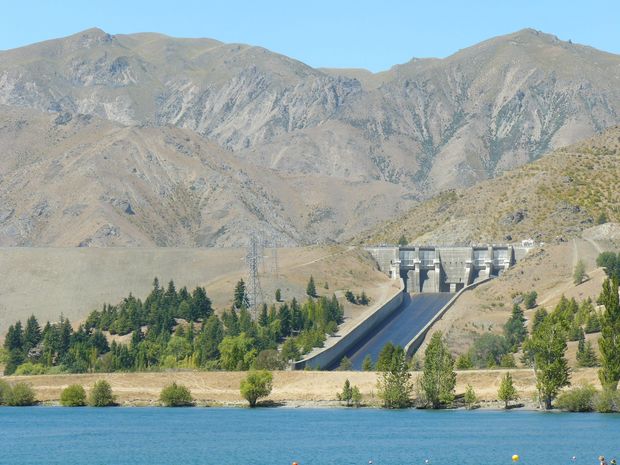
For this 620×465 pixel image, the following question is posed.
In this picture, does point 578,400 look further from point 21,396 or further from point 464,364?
point 21,396

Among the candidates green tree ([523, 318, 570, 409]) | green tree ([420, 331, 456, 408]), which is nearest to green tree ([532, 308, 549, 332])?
green tree ([420, 331, 456, 408])

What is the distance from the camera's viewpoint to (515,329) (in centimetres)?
18250

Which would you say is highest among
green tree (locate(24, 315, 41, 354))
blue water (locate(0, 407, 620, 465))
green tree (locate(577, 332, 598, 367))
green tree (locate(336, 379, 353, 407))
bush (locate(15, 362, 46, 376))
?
green tree (locate(24, 315, 41, 354))

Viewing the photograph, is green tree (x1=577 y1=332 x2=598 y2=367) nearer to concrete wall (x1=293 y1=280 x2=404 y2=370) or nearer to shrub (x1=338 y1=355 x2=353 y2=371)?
shrub (x1=338 y1=355 x2=353 y2=371)

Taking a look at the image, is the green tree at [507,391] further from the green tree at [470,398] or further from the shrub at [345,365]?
the shrub at [345,365]

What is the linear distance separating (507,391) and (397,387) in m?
10.4

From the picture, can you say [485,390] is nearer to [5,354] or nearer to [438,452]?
[438,452]

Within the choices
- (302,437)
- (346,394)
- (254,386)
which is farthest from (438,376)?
(302,437)

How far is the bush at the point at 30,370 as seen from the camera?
172 meters

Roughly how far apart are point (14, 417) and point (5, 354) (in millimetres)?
49699

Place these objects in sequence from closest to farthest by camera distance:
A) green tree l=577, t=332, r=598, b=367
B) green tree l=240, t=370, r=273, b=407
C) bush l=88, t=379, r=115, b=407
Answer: green tree l=240, t=370, r=273, b=407
bush l=88, t=379, r=115, b=407
green tree l=577, t=332, r=598, b=367

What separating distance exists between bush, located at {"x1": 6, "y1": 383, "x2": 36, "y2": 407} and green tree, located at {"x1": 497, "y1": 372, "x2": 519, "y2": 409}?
4839 cm

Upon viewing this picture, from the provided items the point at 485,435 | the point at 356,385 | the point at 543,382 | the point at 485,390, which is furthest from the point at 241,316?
the point at 485,435

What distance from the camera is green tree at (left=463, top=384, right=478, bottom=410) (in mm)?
138375
